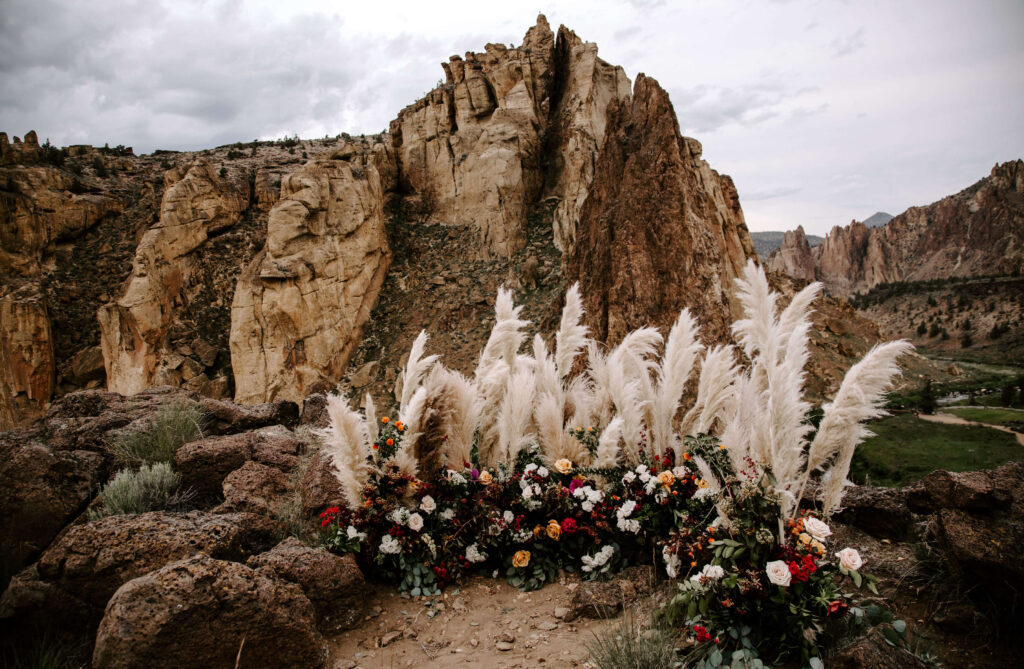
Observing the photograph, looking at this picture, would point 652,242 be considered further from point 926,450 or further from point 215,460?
point 926,450

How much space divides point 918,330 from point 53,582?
8770 centimetres

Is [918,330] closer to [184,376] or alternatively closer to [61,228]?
[184,376]

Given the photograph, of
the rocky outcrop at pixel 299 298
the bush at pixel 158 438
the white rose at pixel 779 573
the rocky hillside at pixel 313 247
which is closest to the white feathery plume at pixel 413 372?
the bush at pixel 158 438

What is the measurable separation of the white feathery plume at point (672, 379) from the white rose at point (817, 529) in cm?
132

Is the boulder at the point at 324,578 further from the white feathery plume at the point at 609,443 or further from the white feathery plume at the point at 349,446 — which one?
the white feathery plume at the point at 609,443

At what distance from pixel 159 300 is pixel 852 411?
24551 mm

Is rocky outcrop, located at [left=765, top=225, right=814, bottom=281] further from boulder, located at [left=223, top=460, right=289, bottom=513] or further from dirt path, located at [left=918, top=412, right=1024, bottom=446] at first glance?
boulder, located at [left=223, top=460, right=289, bottom=513]

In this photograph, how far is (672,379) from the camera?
143 inches

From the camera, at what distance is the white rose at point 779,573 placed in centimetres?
219

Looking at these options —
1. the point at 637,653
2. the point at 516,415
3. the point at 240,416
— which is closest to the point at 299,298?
the point at 240,416

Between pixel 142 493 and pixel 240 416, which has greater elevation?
Result: pixel 240 416

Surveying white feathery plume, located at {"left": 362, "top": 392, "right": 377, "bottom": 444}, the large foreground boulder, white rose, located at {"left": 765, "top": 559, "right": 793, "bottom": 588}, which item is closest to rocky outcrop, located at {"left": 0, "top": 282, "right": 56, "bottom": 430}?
white feathery plume, located at {"left": 362, "top": 392, "right": 377, "bottom": 444}

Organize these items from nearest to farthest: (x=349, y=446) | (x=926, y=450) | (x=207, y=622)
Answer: (x=207, y=622), (x=349, y=446), (x=926, y=450)

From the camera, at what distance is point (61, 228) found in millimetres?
22406
